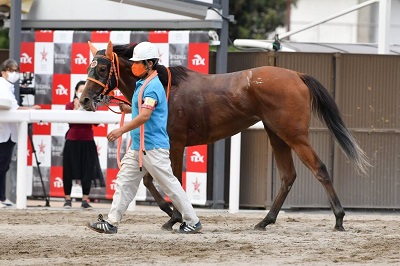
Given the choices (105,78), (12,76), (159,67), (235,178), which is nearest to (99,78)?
(105,78)

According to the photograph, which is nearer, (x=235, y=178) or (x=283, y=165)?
(x=283, y=165)

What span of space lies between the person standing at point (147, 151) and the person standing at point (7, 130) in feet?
14.2

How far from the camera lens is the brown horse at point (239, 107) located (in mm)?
12477

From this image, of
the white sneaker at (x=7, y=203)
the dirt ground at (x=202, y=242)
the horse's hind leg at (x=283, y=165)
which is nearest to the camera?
the dirt ground at (x=202, y=242)

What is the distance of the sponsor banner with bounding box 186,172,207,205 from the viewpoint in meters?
16.6

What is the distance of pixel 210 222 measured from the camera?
13.7 meters

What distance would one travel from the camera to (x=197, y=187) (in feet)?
54.8

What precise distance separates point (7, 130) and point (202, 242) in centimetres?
546

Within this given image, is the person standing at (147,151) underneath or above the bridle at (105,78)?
underneath

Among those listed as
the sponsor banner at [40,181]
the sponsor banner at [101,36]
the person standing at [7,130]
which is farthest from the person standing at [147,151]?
the sponsor banner at [40,181]

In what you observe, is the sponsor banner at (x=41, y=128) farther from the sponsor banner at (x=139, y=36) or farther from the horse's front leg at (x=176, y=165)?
the horse's front leg at (x=176, y=165)

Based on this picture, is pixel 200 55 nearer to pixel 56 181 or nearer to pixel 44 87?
pixel 44 87

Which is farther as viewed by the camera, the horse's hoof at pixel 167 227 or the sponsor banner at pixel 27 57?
the sponsor banner at pixel 27 57

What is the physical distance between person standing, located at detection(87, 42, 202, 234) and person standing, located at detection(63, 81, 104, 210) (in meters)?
4.58
